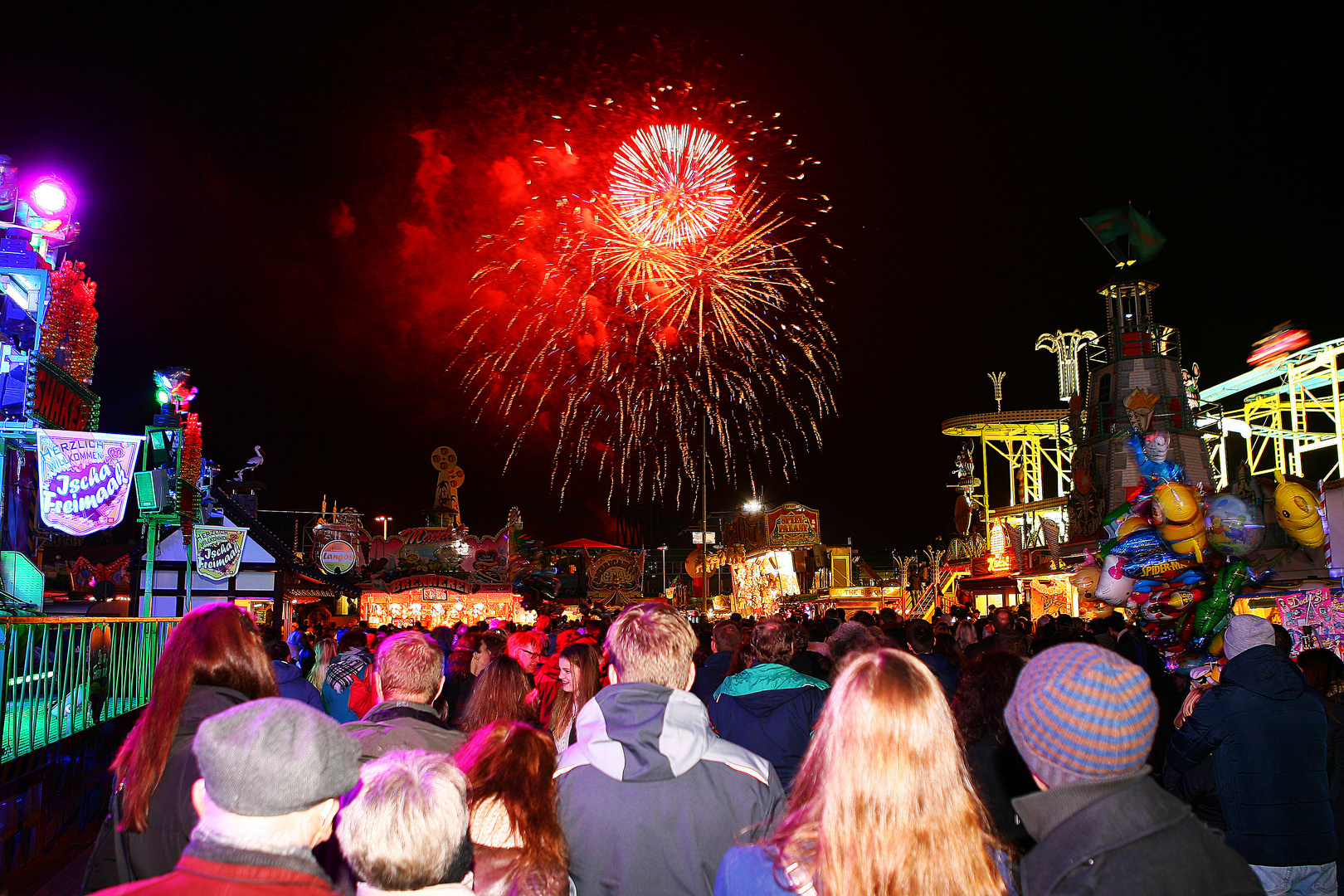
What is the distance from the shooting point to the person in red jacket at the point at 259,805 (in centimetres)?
197

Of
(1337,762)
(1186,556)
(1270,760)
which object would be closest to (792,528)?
(1186,556)

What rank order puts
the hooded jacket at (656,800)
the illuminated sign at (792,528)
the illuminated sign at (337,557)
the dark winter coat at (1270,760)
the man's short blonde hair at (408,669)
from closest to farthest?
the hooded jacket at (656,800), the dark winter coat at (1270,760), the man's short blonde hair at (408,669), the illuminated sign at (337,557), the illuminated sign at (792,528)

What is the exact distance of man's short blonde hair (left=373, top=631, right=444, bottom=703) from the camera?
13.5 feet

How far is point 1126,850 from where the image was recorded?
2.06 m

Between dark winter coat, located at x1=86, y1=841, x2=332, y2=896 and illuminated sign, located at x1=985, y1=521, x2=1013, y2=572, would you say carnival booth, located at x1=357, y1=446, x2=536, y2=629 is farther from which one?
dark winter coat, located at x1=86, y1=841, x2=332, y2=896

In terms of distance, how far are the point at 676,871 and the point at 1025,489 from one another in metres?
45.5

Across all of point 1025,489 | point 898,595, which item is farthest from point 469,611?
point 1025,489

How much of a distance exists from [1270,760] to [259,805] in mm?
4124

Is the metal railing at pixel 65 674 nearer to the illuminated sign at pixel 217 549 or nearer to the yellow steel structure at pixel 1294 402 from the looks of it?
the illuminated sign at pixel 217 549

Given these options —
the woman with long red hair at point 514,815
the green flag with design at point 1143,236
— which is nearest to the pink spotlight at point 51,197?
the woman with long red hair at point 514,815

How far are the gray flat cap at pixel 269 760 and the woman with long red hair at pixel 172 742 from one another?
136 cm

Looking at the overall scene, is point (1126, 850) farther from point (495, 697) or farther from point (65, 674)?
point (65, 674)

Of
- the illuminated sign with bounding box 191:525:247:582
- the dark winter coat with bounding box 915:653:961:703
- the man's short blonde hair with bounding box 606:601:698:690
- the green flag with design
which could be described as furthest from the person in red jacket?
the green flag with design

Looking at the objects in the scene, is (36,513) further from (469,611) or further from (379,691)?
(469,611)
